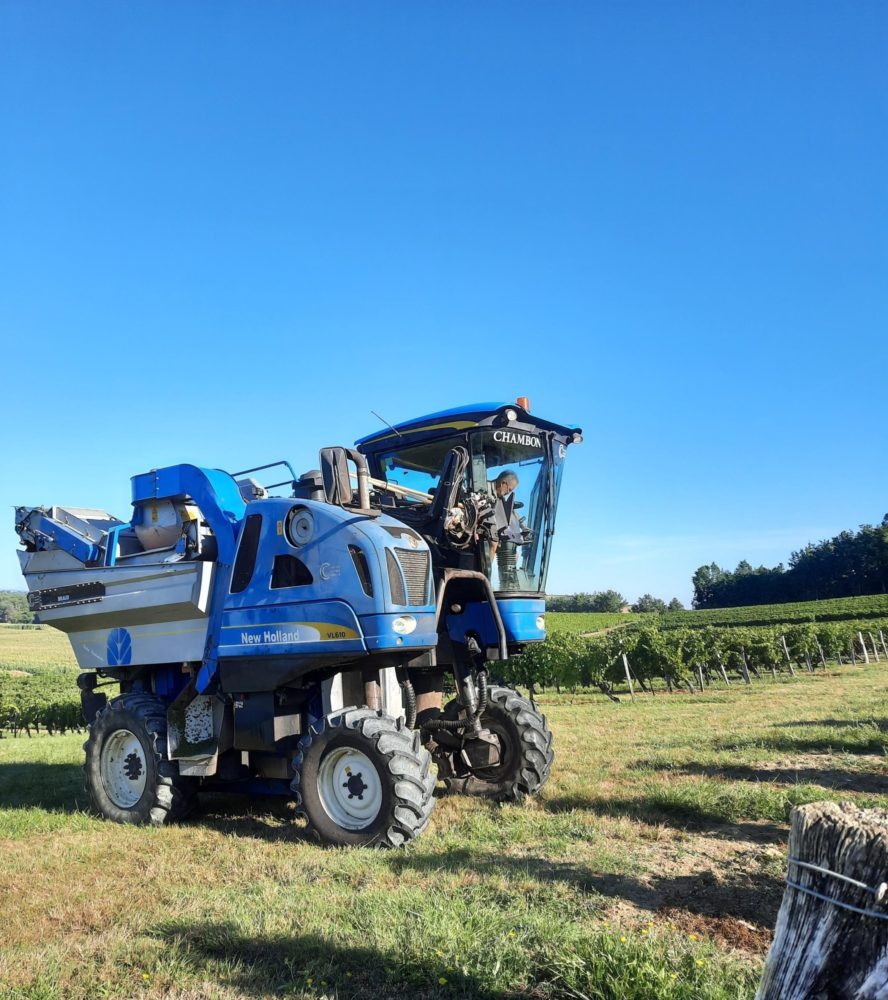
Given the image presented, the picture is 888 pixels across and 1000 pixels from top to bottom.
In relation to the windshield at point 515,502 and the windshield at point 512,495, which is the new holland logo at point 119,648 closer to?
the windshield at point 512,495

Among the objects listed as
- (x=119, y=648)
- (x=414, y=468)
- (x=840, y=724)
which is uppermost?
(x=414, y=468)

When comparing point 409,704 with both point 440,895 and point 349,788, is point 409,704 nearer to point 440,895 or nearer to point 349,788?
point 349,788

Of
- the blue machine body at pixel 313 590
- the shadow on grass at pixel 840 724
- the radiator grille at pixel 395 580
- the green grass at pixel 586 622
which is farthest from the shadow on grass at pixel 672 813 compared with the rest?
the green grass at pixel 586 622

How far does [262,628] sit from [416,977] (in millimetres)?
3688

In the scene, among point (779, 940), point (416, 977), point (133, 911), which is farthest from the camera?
point (133, 911)

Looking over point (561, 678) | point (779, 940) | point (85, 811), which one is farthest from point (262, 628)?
point (561, 678)

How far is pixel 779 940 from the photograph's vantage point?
205 cm

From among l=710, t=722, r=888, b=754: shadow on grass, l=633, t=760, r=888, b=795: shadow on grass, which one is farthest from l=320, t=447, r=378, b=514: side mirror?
l=710, t=722, r=888, b=754: shadow on grass

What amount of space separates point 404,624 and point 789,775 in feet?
16.8

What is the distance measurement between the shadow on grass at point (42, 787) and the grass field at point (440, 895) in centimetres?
8

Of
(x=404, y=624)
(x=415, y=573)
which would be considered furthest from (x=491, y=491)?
(x=404, y=624)

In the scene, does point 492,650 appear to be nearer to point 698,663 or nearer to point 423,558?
point 423,558

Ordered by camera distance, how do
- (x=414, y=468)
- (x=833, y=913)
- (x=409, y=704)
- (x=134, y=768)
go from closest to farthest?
(x=833, y=913) → (x=409, y=704) → (x=134, y=768) → (x=414, y=468)

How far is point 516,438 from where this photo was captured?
7.57 metres
